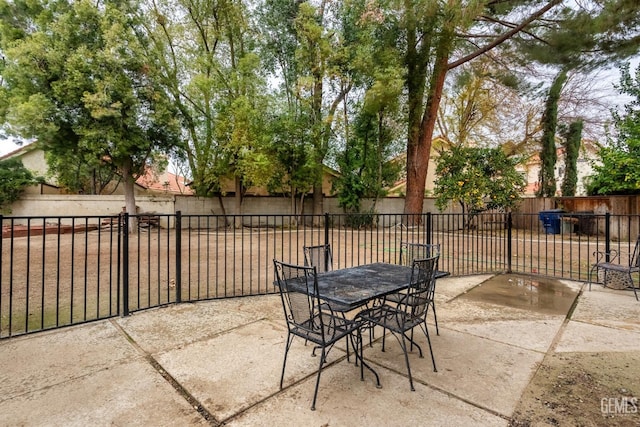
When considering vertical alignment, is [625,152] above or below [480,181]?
above

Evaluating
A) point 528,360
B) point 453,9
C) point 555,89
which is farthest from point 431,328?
point 555,89

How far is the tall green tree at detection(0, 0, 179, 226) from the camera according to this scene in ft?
36.2

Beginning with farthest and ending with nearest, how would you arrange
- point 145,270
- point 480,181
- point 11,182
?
point 11,182 → point 480,181 → point 145,270

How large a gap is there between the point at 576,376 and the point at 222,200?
16860mm

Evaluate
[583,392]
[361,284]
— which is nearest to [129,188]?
[361,284]

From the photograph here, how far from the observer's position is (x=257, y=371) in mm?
2510

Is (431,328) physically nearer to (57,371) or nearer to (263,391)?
(263,391)

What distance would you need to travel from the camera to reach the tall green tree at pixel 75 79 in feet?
36.2

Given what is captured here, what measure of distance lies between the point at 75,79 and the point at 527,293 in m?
14.4

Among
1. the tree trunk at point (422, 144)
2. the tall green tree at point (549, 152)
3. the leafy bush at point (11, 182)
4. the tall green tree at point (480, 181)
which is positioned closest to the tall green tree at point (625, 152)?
the tall green tree at point (480, 181)

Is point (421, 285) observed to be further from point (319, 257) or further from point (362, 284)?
point (319, 257)

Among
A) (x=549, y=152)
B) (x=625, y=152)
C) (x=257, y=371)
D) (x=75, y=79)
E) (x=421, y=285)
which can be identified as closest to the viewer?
(x=257, y=371)

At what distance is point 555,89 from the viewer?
50.3 feet

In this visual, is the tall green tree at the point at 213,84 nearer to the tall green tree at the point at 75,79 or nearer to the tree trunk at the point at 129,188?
the tall green tree at the point at 75,79
